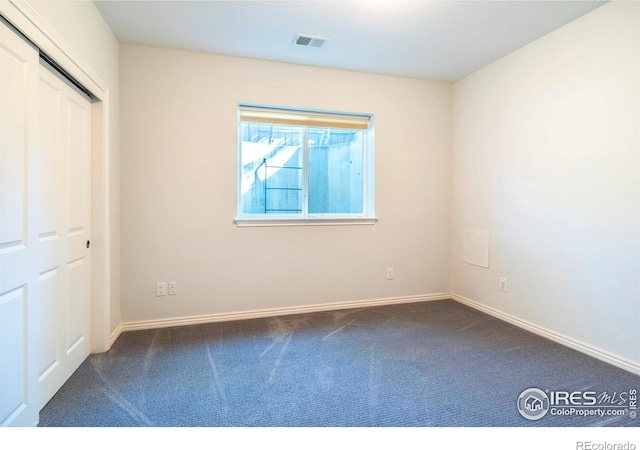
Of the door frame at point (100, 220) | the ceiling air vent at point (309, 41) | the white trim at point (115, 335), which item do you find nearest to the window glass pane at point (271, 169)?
the ceiling air vent at point (309, 41)

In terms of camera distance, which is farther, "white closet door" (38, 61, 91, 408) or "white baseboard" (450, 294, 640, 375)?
"white baseboard" (450, 294, 640, 375)

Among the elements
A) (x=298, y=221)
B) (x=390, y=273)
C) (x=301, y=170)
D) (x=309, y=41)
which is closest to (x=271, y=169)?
(x=301, y=170)

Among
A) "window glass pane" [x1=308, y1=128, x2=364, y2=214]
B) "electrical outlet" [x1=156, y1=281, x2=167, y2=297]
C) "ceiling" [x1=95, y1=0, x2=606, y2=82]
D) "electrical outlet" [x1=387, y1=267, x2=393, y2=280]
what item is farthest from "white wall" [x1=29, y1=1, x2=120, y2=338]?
"electrical outlet" [x1=387, y1=267, x2=393, y2=280]

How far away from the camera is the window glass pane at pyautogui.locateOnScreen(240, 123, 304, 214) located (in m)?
3.34

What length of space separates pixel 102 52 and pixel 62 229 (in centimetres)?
139

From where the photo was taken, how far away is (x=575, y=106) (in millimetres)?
2539

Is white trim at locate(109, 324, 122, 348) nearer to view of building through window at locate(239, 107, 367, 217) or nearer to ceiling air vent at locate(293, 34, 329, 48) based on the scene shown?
view of building through window at locate(239, 107, 367, 217)

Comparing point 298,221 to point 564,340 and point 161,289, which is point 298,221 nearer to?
point 161,289

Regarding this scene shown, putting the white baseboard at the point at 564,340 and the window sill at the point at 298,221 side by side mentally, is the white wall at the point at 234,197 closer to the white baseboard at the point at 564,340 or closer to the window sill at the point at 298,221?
the window sill at the point at 298,221

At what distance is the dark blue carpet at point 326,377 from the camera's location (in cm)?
168

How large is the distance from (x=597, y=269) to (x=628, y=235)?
32cm

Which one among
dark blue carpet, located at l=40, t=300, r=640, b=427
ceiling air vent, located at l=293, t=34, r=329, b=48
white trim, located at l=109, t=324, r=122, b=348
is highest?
ceiling air vent, located at l=293, t=34, r=329, b=48

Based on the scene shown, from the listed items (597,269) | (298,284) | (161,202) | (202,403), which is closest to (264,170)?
(161,202)

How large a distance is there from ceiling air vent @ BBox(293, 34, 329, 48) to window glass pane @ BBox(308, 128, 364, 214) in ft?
2.85
